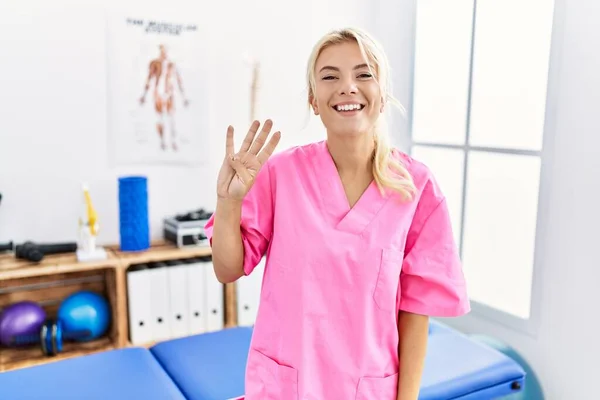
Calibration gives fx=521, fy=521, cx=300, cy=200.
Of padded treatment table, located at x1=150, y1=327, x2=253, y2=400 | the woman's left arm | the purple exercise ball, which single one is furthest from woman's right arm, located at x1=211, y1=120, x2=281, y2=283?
the purple exercise ball

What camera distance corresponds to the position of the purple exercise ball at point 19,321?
6.79 ft

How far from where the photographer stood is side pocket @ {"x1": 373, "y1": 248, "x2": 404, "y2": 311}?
1000 millimetres

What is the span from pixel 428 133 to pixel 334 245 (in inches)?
80.0

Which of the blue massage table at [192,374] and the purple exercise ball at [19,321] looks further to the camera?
the purple exercise ball at [19,321]

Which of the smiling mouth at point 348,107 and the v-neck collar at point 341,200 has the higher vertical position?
the smiling mouth at point 348,107

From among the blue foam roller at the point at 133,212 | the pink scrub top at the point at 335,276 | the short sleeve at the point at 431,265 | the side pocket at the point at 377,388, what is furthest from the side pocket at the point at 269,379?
the blue foam roller at the point at 133,212

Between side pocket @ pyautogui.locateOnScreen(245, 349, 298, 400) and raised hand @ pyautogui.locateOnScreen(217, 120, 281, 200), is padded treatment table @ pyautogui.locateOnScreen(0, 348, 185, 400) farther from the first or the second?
raised hand @ pyautogui.locateOnScreen(217, 120, 281, 200)

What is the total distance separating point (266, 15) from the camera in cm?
278

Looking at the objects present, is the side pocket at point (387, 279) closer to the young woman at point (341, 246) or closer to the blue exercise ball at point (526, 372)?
the young woman at point (341, 246)

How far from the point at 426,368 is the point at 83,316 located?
4.62 feet

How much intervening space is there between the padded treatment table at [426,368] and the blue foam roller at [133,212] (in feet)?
2.14

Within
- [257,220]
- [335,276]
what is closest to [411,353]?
[335,276]

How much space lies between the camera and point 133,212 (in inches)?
90.9

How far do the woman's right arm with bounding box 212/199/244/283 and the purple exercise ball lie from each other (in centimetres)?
147
